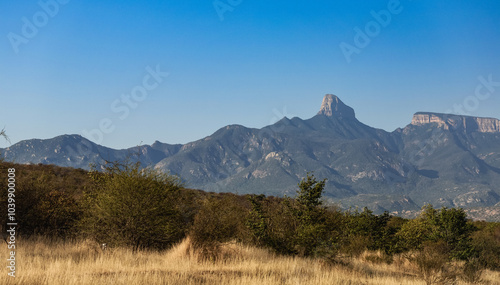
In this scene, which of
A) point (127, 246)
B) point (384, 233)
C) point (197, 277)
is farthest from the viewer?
point (384, 233)

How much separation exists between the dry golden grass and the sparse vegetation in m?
0.05

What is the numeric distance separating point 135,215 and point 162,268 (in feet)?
16.5

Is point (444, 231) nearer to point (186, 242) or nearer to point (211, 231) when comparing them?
point (211, 231)

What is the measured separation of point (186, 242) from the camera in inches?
675

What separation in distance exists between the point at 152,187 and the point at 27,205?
7.91 metres

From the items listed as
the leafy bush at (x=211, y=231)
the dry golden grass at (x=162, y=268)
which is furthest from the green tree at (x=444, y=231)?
the leafy bush at (x=211, y=231)

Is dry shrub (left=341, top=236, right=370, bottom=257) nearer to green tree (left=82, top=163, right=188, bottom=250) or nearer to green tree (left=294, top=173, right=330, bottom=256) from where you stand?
green tree (left=294, top=173, right=330, bottom=256)

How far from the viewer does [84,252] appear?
55.1 feet

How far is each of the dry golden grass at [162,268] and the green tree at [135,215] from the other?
982mm

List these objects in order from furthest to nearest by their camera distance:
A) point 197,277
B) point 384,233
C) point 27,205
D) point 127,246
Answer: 1. point 384,233
2. point 27,205
3. point 127,246
4. point 197,277

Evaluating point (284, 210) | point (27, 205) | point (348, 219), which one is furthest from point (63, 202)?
point (348, 219)

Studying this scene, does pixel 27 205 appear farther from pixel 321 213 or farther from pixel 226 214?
pixel 321 213

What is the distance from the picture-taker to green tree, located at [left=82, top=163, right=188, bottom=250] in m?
18.2

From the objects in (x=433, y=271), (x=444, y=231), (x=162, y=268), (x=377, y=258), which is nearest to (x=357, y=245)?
(x=377, y=258)
